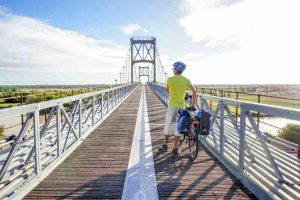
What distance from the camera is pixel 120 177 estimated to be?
189 inches

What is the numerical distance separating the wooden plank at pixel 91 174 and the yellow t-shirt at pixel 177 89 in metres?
1.35

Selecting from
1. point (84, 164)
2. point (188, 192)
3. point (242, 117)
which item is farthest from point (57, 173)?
point (242, 117)


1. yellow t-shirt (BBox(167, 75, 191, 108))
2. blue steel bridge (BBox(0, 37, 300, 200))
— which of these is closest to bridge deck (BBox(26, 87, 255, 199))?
blue steel bridge (BBox(0, 37, 300, 200))

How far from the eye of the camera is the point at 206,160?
589 cm

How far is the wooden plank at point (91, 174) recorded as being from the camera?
4.12 metres

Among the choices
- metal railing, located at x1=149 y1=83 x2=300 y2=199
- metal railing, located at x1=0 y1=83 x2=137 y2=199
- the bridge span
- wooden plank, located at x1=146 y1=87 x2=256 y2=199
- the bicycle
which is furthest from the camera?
the bicycle

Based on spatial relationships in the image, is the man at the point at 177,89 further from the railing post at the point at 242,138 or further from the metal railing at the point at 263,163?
the railing post at the point at 242,138

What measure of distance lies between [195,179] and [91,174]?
155 cm

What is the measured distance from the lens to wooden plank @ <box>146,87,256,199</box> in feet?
13.4

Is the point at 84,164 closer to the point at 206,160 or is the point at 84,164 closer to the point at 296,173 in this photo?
the point at 206,160

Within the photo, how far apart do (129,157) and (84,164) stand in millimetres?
875

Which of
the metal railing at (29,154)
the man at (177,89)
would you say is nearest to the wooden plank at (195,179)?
the man at (177,89)

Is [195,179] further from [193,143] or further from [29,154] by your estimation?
[29,154]

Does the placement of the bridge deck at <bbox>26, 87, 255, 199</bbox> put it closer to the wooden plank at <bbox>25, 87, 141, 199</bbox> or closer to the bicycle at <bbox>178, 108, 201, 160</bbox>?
the wooden plank at <bbox>25, 87, 141, 199</bbox>
